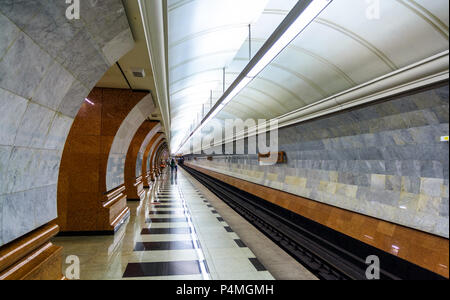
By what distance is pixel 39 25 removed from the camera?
1712 mm

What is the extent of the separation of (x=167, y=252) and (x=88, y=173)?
2434mm

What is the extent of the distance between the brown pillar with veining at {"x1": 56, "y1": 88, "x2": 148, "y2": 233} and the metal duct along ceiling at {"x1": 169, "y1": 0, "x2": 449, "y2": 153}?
6.36ft

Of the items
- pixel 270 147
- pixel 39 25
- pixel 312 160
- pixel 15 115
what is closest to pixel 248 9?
pixel 39 25

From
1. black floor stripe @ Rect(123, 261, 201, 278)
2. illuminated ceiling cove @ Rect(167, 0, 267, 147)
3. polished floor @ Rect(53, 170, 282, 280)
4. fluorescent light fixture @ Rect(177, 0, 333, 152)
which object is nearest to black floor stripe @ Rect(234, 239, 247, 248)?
polished floor @ Rect(53, 170, 282, 280)

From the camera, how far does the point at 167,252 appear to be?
3926 millimetres

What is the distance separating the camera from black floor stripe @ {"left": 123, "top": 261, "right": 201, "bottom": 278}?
3164 millimetres

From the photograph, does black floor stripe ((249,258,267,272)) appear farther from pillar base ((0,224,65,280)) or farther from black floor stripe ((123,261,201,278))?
pillar base ((0,224,65,280))

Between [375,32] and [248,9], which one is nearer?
[375,32]

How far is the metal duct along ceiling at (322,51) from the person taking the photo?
2.87 metres

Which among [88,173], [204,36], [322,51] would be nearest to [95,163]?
[88,173]

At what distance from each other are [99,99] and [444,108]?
5.82 metres

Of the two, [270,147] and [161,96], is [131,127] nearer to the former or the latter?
[161,96]

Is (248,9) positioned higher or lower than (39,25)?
higher

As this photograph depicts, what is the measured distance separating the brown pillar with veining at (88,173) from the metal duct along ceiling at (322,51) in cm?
194
